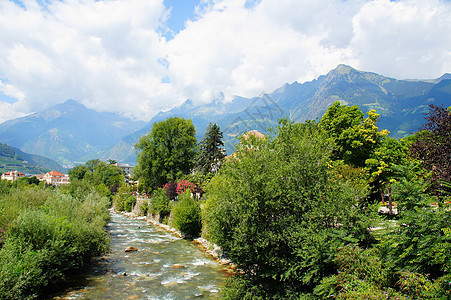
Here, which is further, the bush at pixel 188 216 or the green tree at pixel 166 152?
the green tree at pixel 166 152

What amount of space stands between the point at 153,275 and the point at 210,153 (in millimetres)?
27875

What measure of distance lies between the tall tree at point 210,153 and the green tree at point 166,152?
3.85 m

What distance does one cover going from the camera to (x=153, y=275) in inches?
613

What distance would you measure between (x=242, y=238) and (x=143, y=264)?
34.3 ft

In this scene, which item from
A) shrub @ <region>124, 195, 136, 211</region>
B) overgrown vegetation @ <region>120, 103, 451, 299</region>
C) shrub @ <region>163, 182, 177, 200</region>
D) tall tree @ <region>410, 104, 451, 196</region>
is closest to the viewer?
overgrown vegetation @ <region>120, 103, 451, 299</region>

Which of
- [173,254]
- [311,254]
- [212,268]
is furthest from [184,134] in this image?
[311,254]

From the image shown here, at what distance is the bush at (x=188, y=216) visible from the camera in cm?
2741

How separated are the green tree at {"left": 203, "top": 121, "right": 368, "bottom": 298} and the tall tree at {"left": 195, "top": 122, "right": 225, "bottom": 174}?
28841 mm

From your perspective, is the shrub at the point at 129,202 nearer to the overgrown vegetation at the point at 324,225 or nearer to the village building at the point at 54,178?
the overgrown vegetation at the point at 324,225

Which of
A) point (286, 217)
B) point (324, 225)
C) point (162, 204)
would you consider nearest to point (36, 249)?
point (286, 217)

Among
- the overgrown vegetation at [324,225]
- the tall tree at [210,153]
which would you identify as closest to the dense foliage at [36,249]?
the overgrown vegetation at [324,225]

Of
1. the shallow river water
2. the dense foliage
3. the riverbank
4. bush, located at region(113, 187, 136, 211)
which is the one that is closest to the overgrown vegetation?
the shallow river water

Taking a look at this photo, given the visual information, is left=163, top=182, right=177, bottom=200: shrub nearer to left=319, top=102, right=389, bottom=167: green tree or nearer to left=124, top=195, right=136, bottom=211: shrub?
left=124, top=195, right=136, bottom=211: shrub

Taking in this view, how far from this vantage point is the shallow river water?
1272 cm
